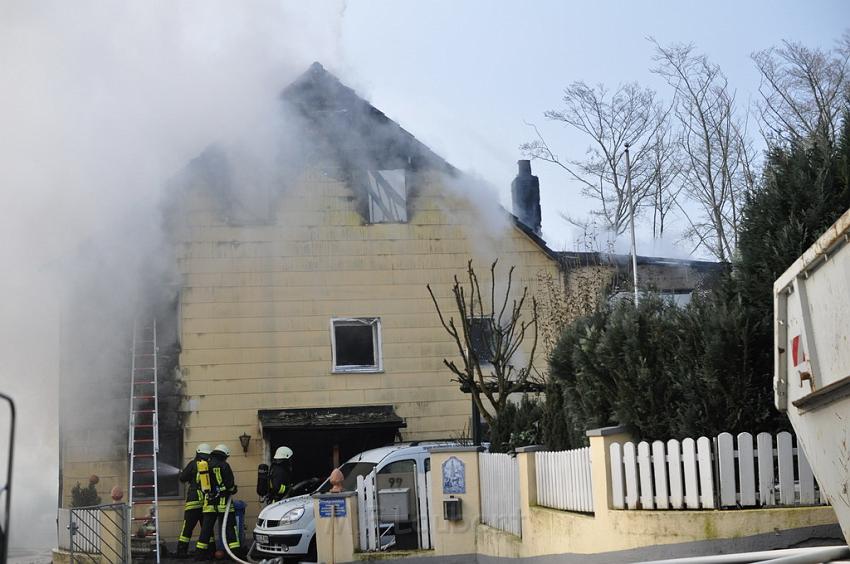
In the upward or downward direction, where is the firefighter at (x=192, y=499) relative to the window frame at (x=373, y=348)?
downward

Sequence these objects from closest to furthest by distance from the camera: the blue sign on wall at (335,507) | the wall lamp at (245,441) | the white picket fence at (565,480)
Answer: the white picket fence at (565,480) < the blue sign on wall at (335,507) < the wall lamp at (245,441)

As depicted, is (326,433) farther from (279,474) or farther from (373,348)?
(279,474)

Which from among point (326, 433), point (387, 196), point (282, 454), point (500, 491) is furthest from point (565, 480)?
point (387, 196)

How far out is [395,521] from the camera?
50.6 ft

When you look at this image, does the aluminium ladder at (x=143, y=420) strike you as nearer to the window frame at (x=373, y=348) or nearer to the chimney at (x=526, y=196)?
the window frame at (x=373, y=348)

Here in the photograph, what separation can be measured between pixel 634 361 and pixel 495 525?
13.3 feet

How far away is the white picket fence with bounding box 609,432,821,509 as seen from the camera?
959 centimetres

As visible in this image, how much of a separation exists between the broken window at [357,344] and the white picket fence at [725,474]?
12.3 metres

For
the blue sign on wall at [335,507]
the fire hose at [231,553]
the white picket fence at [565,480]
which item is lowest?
the fire hose at [231,553]

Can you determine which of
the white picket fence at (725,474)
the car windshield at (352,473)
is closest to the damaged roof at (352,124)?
the car windshield at (352,473)

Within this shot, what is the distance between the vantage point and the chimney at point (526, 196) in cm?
2575

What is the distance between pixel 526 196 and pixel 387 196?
4.49m

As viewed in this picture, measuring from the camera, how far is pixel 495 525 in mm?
14273

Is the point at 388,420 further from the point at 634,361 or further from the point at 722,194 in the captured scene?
the point at 722,194
